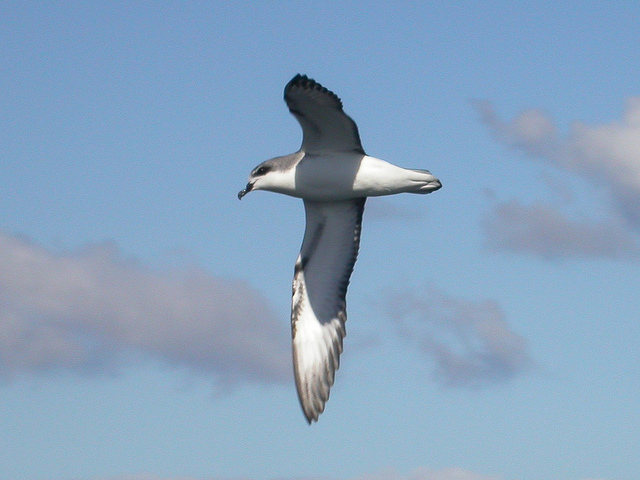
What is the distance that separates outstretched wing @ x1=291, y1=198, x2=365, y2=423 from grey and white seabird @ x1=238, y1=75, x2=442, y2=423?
0.02 metres

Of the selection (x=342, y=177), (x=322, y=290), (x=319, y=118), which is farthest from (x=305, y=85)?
(x=322, y=290)

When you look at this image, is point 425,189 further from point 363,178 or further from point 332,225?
point 332,225

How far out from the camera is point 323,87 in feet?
64.6

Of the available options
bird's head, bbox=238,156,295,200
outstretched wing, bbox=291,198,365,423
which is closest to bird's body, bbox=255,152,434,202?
bird's head, bbox=238,156,295,200

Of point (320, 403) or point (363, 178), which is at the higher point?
point (363, 178)

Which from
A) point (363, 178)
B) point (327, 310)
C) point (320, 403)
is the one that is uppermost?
point (363, 178)

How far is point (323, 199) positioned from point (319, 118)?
6.50 feet

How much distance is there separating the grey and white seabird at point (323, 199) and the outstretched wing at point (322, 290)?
0.8 inches

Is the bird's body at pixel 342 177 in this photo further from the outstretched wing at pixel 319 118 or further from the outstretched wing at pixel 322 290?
the outstretched wing at pixel 322 290

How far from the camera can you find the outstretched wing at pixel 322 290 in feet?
74.6

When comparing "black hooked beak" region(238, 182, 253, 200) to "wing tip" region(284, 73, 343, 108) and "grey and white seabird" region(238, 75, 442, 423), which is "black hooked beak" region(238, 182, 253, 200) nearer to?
"grey and white seabird" region(238, 75, 442, 423)

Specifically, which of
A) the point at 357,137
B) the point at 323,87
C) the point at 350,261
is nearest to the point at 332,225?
the point at 350,261

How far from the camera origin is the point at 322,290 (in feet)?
76.3

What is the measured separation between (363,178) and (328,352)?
411cm
